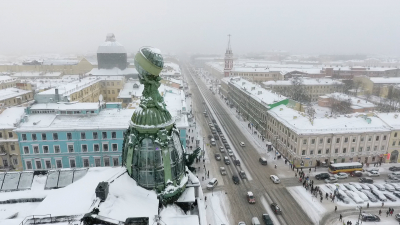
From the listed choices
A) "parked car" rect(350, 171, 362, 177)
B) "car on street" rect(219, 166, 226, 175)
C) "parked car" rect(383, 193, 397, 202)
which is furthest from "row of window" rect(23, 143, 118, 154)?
"parked car" rect(383, 193, 397, 202)

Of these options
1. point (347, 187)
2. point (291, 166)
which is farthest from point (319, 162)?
point (347, 187)

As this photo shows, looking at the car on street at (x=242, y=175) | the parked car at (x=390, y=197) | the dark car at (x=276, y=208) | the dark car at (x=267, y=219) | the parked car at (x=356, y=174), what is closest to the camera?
the dark car at (x=267, y=219)

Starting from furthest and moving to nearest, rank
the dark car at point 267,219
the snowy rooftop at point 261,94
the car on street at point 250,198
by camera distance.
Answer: the snowy rooftop at point 261,94 → the car on street at point 250,198 → the dark car at point 267,219

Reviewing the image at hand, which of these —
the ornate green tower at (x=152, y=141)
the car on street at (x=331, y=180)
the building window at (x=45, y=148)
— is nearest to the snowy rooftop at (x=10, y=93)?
the building window at (x=45, y=148)

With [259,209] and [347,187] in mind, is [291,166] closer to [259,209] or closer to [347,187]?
[347,187]

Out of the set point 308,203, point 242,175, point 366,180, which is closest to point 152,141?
point 308,203

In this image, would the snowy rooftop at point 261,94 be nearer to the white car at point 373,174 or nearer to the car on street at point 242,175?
the car on street at point 242,175
